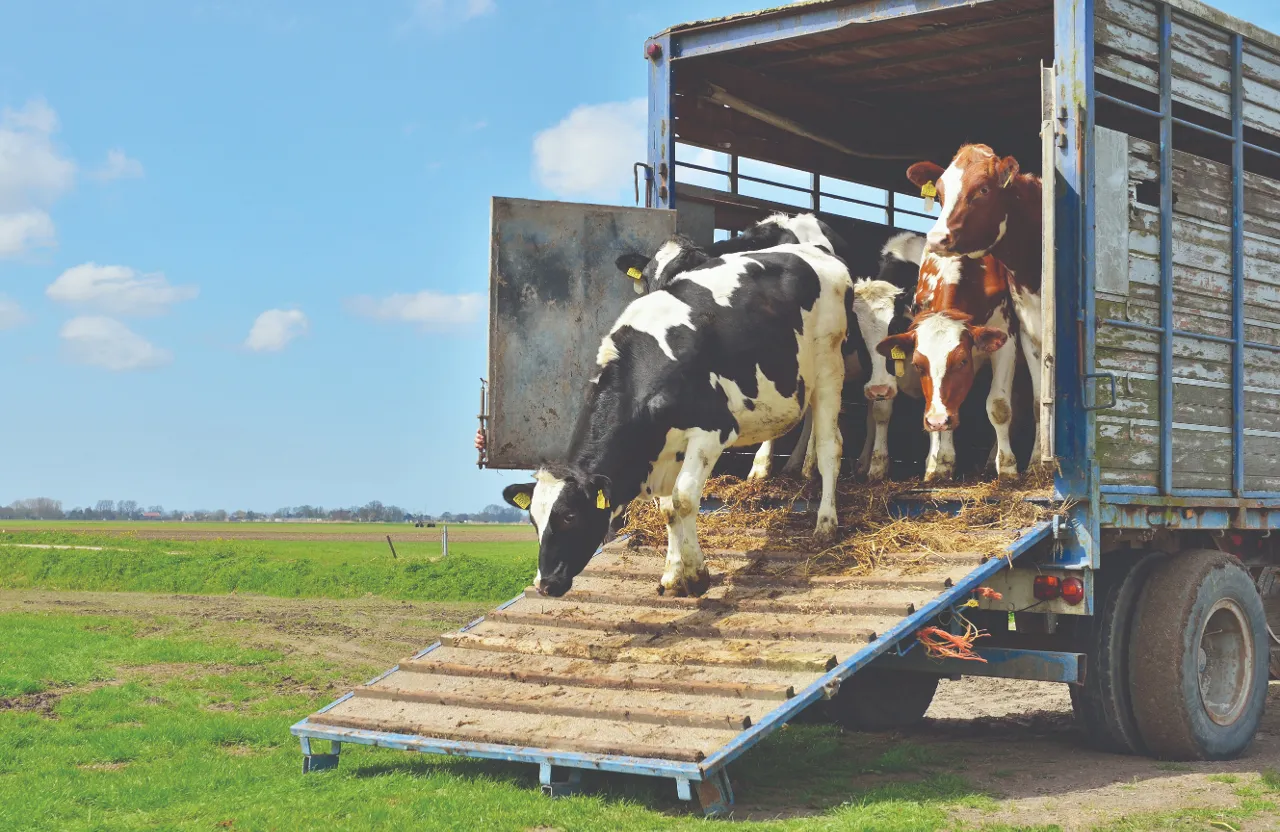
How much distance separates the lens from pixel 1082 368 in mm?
8047

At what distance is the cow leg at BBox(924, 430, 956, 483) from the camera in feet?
30.2

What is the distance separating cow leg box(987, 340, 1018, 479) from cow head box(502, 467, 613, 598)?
2.64m

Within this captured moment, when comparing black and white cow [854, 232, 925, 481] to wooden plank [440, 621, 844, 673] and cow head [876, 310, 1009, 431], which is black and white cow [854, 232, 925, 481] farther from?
wooden plank [440, 621, 844, 673]

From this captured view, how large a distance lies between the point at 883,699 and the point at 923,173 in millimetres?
3962

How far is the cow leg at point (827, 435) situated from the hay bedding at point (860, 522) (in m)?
0.10

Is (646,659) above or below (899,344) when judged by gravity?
below

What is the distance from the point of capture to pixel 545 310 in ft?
31.6

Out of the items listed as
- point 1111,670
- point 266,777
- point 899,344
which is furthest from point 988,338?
point 266,777

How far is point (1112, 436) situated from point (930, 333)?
137 cm

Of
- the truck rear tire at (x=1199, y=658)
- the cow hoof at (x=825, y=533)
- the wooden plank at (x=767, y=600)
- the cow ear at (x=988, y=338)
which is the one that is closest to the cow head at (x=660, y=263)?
the cow ear at (x=988, y=338)

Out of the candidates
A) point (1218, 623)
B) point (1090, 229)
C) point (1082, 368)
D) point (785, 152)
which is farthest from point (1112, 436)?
point (785, 152)

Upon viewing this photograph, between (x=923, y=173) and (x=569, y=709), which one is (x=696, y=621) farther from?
(x=923, y=173)

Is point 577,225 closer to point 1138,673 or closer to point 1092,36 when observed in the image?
point 1092,36

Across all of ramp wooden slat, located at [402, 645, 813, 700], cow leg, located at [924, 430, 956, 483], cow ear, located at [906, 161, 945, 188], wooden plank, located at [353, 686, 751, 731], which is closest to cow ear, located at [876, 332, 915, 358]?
cow leg, located at [924, 430, 956, 483]
